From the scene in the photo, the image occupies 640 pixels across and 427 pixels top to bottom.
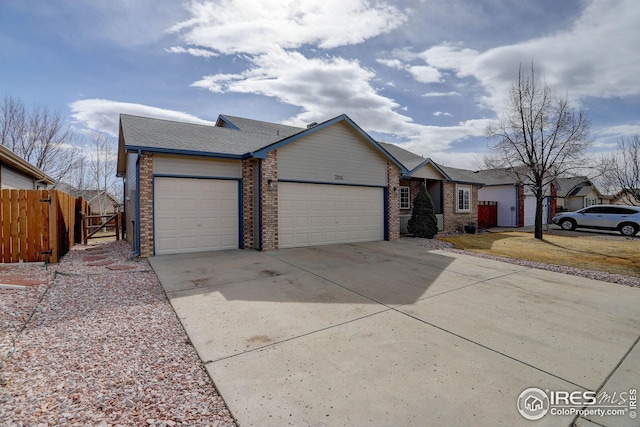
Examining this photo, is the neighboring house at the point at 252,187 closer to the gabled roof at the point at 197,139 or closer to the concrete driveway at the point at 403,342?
the gabled roof at the point at 197,139

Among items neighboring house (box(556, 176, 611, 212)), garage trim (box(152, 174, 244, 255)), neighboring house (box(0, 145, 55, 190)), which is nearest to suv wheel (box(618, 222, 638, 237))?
neighboring house (box(556, 176, 611, 212))

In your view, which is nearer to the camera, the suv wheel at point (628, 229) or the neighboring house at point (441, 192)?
the suv wheel at point (628, 229)

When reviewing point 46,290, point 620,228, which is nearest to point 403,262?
point 46,290

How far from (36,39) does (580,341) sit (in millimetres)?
16544

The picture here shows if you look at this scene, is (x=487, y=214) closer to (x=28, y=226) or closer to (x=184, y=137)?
(x=184, y=137)

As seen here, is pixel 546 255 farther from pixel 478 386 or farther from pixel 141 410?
pixel 141 410

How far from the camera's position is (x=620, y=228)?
16469 mm

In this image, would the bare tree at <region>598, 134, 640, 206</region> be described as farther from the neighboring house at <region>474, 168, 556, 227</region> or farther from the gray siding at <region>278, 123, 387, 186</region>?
the gray siding at <region>278, 123, 387, 186</region>

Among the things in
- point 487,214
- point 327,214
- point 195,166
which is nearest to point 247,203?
point 195,166

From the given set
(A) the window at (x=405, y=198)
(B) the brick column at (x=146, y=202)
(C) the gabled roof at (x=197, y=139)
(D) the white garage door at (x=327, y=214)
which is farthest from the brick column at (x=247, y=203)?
(A) the window at (x=405, y=198)

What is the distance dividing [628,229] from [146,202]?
23.0 meters

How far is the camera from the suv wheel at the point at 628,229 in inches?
628

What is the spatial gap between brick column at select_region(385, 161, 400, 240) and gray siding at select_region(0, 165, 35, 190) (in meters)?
14.1

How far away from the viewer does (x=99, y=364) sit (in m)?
3.16
